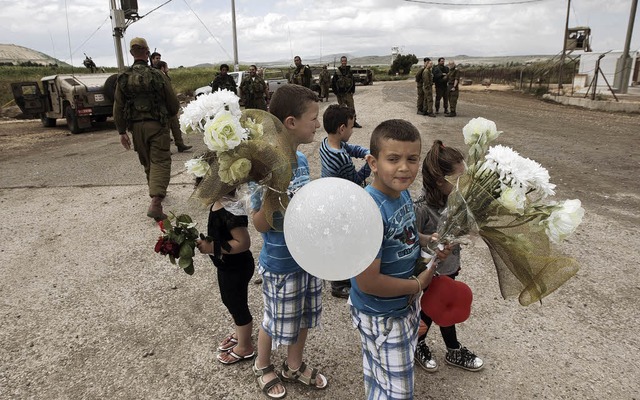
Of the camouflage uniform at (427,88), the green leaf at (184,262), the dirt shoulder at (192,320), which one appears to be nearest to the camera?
the green leaf at (184,262)

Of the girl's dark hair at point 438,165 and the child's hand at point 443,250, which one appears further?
the girl's dark hair at point 438,165

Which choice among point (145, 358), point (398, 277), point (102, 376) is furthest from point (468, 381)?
point (102, 376)

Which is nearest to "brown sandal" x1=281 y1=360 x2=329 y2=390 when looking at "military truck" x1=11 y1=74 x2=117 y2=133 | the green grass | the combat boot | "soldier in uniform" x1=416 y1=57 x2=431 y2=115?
the combat boot

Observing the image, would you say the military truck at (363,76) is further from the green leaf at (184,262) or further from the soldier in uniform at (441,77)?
the green leaf at (184,262)

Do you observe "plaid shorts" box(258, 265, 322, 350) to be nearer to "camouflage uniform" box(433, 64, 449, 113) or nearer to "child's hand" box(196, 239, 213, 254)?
"child's hand" box(196, 239, 213, 254)

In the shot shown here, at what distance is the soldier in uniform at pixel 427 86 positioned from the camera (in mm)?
12863

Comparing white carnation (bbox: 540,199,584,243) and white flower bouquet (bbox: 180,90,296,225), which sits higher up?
white flower bouquet (bbox: 180,90,296,225)

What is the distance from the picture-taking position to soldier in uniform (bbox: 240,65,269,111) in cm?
1230

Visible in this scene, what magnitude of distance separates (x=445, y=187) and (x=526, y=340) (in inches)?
54.8

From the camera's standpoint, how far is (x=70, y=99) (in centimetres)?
1204

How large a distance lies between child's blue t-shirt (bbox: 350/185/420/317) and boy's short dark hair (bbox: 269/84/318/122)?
2.17ft

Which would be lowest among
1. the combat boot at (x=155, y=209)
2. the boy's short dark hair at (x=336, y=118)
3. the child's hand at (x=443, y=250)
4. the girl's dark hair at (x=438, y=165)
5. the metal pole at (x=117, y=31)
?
the combat boot at (x=155, y=209)

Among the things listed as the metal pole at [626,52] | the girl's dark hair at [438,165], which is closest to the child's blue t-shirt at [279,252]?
the girl's dark hair at [438,165]

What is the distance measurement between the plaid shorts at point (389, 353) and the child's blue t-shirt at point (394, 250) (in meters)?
0.04
